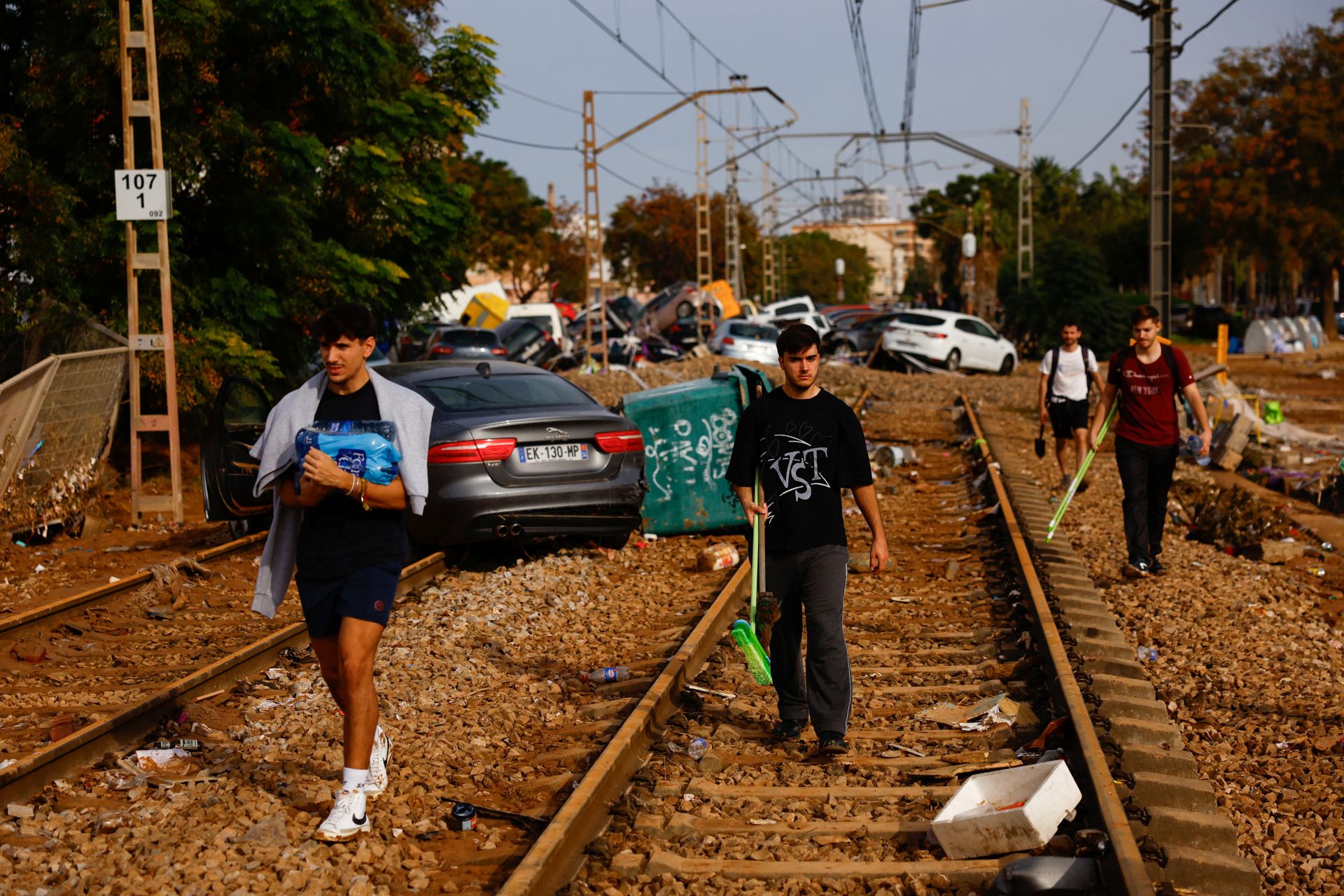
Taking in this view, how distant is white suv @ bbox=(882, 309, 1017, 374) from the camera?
36844 millimetres

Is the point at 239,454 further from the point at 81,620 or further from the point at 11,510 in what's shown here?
the point at 11,510

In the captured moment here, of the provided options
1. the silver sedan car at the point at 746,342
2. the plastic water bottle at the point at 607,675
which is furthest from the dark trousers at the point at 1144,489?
the silver sedan car at the point at 746,342

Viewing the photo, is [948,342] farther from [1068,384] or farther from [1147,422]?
[1147,422]

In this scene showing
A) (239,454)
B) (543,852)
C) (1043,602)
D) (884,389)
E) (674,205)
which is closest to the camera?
(543,852)

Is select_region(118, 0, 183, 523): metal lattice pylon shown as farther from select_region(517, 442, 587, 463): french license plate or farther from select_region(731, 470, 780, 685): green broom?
select_region(731, 470, 780, 685): green broom

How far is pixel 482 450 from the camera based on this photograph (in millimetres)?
9680

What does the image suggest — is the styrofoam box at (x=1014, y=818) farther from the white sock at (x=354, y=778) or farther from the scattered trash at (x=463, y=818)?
the white sock at (x=354, y=778)

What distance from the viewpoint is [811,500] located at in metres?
5.65

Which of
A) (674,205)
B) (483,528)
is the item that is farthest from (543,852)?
(674,205)

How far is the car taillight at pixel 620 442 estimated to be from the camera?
10.3 metres

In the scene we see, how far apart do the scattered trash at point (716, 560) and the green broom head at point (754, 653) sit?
4.27 metres

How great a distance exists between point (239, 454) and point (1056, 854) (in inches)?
294

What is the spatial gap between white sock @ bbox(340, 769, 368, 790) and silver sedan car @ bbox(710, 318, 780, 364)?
3252 centimetres

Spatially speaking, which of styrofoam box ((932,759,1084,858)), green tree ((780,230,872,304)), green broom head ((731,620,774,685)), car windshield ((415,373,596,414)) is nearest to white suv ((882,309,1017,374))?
car windshield ((415,373,596,414))
